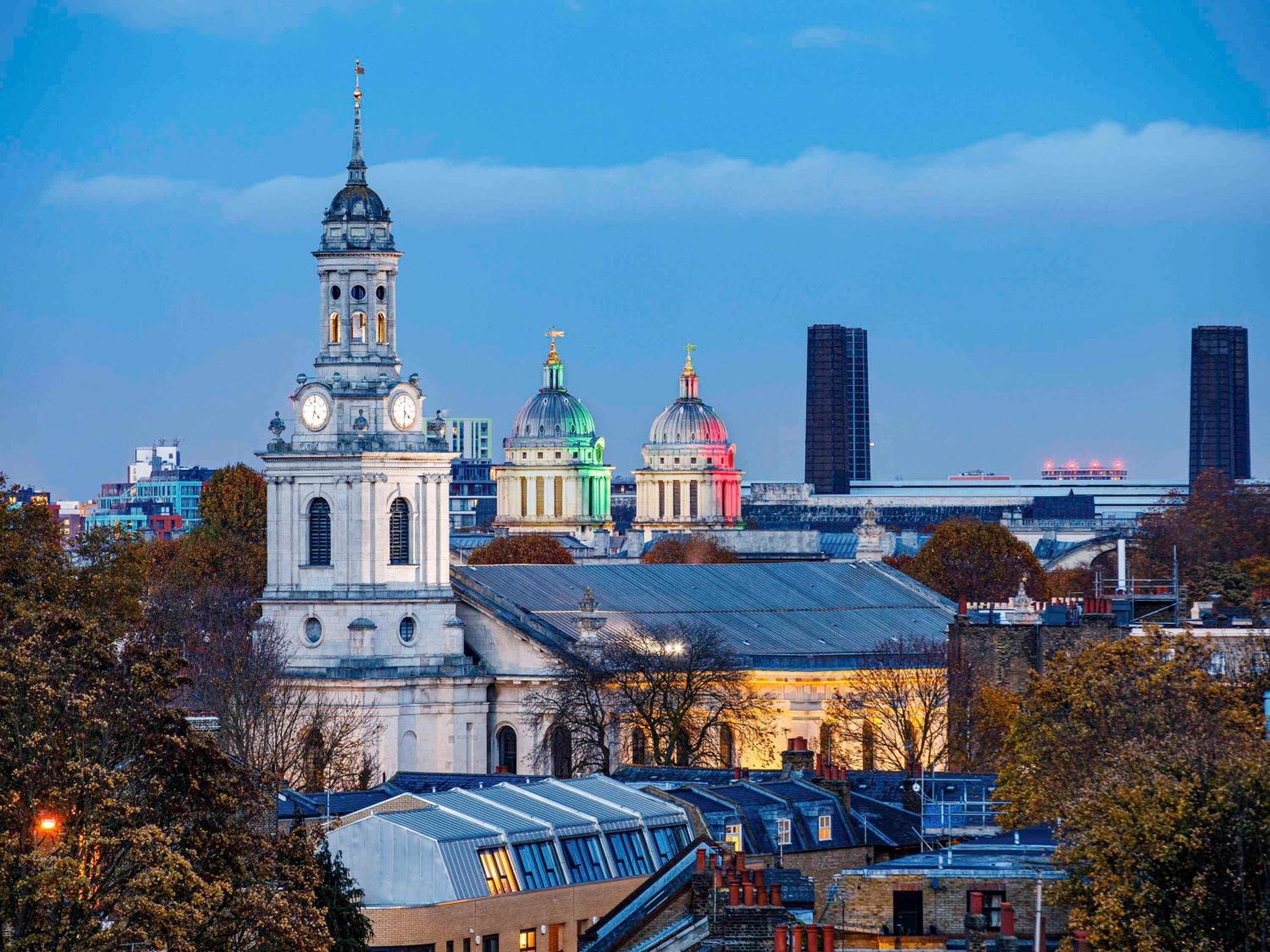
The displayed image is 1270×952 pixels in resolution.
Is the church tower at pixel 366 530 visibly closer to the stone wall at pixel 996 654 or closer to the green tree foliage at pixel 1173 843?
the stone wall at pixel 996 654

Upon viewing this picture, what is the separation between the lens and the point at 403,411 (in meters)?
129

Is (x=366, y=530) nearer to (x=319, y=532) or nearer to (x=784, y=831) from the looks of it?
(x=319, y=532)

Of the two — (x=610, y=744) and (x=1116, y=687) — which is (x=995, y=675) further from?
(x=1116, y=687)

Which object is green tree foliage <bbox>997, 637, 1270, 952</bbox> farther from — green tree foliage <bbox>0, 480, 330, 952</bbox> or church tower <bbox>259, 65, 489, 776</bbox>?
church tower <bbox>259, 65, 489, 776</bbox>

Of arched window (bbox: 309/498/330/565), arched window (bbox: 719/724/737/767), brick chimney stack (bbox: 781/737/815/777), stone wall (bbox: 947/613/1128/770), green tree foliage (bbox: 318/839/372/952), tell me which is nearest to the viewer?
green tree foliage (bbox: 318/839/372/952)

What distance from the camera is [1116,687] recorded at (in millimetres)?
76500

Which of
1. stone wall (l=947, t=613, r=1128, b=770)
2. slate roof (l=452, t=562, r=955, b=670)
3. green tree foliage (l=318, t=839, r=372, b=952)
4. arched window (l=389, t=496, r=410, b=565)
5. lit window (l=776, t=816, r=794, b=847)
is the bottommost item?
green tree foliage (l=318, t=839, r=372, b=952)

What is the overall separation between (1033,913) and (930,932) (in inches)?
73.9

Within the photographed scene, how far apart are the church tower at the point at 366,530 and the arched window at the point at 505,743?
40.8 inches

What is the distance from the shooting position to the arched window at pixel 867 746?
125m

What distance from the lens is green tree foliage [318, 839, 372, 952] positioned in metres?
62.1

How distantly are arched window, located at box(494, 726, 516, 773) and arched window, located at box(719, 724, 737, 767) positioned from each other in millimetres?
7225

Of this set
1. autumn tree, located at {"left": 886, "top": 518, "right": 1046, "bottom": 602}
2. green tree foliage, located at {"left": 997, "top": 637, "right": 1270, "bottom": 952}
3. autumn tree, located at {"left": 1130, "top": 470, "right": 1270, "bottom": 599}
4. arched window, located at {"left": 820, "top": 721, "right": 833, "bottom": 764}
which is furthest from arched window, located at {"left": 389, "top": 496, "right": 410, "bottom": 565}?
green tree foliage, located at {"left": 997, "top": 637, "right": 1270, "bottom": 952}

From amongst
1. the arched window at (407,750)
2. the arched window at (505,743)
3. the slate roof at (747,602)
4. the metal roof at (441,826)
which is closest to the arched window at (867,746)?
the slate roof at (747,602)
